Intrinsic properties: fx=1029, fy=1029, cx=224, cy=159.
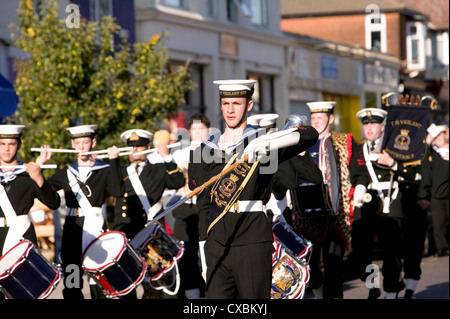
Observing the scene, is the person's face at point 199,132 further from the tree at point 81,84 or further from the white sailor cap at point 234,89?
the white sailor cap at point 234,89

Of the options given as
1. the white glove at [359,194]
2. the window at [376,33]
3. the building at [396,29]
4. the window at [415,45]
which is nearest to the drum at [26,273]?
the white glove at [359,194]

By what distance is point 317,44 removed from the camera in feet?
115

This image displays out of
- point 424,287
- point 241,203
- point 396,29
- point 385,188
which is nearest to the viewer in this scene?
point 241,203

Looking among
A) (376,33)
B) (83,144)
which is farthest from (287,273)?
(376,33)

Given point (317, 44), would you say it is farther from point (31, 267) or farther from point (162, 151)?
point (31, 267)

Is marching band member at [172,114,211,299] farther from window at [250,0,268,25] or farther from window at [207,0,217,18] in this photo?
window at [250,0,268,25]

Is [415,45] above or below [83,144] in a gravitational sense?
above

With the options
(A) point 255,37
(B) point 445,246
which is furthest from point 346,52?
(B) point 445,246

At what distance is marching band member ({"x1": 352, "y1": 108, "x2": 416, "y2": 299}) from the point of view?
11234 mm

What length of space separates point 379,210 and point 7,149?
448 cm

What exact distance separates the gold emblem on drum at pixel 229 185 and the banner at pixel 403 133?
14.3ft

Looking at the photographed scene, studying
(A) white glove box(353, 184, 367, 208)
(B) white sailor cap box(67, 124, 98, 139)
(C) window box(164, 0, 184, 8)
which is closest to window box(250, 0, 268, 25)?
(C) window box(164, 0, 184, 8)

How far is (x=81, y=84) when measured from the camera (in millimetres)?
15266

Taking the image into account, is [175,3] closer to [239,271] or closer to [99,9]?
[99,9]
